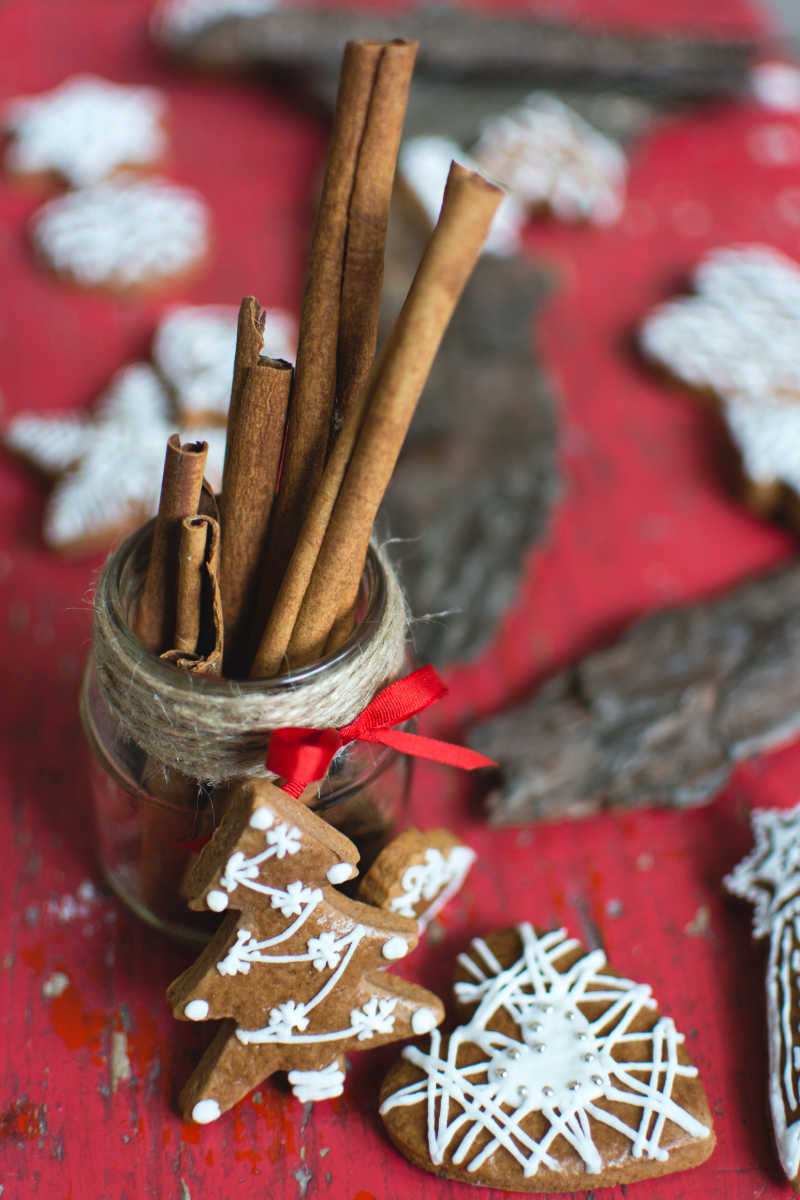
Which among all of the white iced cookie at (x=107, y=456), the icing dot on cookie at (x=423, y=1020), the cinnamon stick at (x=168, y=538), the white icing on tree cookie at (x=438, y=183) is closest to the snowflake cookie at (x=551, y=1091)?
the icing dot on cookie at (x=423, y=1020)

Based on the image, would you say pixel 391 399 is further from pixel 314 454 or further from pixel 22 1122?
pixel 22 1122

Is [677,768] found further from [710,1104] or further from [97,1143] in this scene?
[97,1143]

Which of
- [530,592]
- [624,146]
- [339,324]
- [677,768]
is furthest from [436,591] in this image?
[624,146]

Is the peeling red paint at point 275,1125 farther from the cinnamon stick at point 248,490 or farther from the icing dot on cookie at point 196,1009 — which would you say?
the cinnamon stick at point 248,490

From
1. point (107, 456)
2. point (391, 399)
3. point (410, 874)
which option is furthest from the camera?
point (107, 456)

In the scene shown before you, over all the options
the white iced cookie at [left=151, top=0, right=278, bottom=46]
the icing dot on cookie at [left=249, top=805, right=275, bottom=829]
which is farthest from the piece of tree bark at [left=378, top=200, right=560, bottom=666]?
the white iced cookie at [left=151, top=0, right=278, bottom=46]

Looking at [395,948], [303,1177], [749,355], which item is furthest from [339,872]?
[749,355]

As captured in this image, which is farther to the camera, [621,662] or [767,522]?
[767,522]
